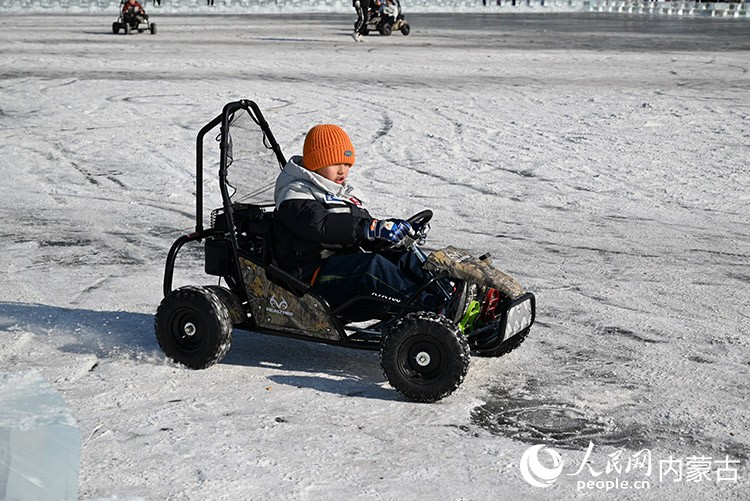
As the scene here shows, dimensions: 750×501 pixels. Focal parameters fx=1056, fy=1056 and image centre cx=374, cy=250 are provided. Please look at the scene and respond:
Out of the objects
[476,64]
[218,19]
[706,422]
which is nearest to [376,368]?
[706,422]

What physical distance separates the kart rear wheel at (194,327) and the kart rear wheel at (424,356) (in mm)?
835

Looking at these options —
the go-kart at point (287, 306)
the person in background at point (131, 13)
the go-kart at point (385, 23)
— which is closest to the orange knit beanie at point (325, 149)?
the go-kart at point (287, 306)

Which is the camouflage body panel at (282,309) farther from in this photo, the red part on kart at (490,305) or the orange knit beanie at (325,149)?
the red part on kart at (490,305)

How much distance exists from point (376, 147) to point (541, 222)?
3.51 m

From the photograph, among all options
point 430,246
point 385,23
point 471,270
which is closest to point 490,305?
point 471,270

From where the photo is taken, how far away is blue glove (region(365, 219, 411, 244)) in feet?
15.1

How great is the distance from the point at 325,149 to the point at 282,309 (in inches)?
30.1

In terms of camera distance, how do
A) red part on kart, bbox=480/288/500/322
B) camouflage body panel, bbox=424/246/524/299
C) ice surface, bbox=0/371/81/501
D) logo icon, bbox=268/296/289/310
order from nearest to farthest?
ice surface, bbox=0/371/81/501 → camouflage body panel, bbox=424/246/524/299 → red part on kart, bbox=480/288/500/322 → logo icon, bbox=268/296/289/310

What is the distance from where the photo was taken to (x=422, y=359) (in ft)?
14.6

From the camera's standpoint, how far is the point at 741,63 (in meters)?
19.2

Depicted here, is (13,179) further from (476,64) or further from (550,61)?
(550,61)

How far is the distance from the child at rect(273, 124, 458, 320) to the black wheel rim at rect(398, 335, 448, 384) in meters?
0.29

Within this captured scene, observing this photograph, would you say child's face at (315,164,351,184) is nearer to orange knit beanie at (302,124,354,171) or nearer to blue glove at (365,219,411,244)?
orange knit beanie at (302,124,354,171)

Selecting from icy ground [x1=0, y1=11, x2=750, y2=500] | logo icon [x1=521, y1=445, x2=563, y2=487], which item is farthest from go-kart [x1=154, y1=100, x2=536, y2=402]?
logo icon [x1=521, y1=445, x2=563, y2=487]
